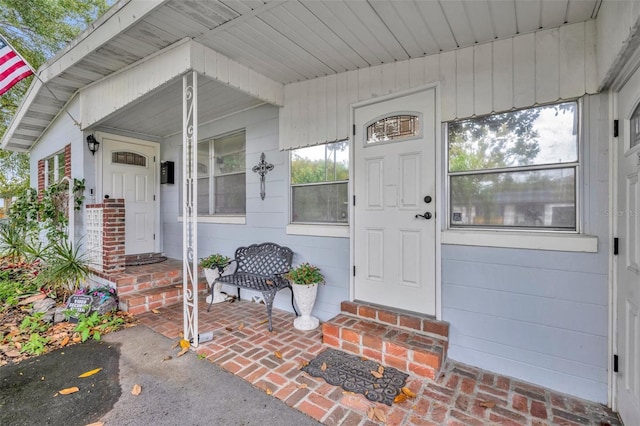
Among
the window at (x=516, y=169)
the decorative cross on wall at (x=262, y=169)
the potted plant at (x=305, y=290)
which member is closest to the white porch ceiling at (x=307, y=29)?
the window at (x=516, y=169)

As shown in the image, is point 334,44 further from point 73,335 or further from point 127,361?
point 73,335

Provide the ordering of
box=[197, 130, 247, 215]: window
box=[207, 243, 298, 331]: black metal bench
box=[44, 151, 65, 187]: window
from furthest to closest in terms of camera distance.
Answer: box=[44, 151, 65, 187]: window → box=[197, 130, 247, 215]: window → box=[207, 243, 298, 331]: black metal bench

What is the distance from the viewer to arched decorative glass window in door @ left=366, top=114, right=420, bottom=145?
2719 mm

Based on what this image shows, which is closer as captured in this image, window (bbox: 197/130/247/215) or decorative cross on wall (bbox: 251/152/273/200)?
decorative cross on wall (bbox: 251/152/273/200)

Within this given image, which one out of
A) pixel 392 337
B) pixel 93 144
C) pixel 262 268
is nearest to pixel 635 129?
pixel 392 337

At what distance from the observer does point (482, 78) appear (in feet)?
7.72

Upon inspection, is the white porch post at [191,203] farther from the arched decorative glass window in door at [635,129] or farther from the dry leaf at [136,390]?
the arched decorative glass window in door at [635,129]

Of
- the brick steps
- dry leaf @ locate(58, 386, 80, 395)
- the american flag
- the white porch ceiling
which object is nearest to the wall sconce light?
the american flag

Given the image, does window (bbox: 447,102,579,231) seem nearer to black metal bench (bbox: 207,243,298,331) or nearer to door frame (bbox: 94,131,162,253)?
black metal bench (bbox: 207,243,298,331)

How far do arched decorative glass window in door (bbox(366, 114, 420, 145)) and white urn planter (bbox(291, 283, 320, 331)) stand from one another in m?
1.65

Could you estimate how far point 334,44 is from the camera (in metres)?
2.54

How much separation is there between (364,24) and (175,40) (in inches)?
66.3

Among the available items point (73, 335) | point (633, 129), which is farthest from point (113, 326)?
point (633, 129)

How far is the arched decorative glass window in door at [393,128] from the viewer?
272cm
